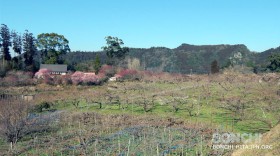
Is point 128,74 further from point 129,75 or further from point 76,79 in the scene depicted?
point 76,79

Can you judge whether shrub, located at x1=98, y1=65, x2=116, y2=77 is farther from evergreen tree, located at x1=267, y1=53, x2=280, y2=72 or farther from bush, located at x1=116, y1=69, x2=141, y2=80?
evergreen tree, located at x1=267, y1=53, x2=280, y2=72

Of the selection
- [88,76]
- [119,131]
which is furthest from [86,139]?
[88,76]

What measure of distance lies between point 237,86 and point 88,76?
57.3ft

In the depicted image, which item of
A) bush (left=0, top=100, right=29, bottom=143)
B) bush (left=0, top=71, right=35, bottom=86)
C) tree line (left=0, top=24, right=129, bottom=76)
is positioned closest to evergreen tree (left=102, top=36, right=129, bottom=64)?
tree line (left=0, top=24, right=129, bottom=76)

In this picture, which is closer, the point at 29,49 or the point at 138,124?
the point at 138,124

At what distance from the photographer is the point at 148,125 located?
16188 mm

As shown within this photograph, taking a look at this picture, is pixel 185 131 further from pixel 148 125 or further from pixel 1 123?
pixel 1 123

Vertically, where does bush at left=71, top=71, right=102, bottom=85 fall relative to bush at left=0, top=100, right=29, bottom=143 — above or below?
above

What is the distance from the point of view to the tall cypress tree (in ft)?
145

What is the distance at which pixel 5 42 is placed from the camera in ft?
149

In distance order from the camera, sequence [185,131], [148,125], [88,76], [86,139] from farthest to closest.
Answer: [88,76]
[148,125]
[185,131]
[86,139]

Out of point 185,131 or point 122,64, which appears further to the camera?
point 122,64

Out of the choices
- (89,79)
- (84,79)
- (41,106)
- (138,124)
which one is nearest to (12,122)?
(138,124)

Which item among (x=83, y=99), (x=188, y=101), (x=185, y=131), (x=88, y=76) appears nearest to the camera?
(x=185, y=131)
